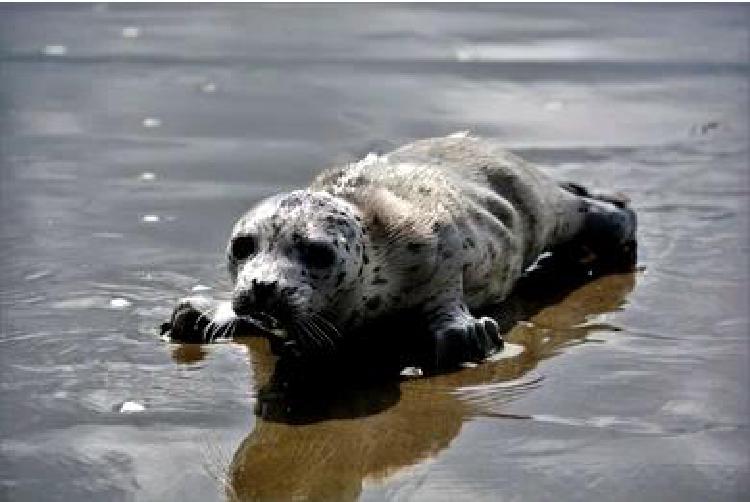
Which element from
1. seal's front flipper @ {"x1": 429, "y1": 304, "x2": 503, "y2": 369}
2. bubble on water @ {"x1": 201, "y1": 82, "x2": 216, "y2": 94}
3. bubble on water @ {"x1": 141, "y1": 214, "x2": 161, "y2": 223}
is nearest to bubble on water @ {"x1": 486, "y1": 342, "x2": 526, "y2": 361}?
seal's front flipper @ {"x1": 429, "y1": 304, "x2": 503, "y2": 369}

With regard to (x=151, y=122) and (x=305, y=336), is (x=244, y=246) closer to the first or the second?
(x=305, y=336)

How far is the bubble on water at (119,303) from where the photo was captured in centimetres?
571

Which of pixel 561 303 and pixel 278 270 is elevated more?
pixel 278 270

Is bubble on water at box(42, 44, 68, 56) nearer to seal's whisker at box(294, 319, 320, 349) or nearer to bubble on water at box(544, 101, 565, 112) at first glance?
bubble on water at box(544, 101, 565, 112)

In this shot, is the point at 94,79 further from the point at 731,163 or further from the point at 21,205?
the point at 731,163

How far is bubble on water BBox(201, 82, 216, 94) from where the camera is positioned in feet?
33.6

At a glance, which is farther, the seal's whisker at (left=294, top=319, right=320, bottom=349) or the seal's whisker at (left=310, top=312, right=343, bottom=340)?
the seal's whisker at (left=310, top=312, right=343, bottom=340)

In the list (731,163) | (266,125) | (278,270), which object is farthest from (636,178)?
(278,270)

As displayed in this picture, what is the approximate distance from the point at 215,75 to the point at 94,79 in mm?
791

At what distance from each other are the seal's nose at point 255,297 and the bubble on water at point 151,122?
4.50 m

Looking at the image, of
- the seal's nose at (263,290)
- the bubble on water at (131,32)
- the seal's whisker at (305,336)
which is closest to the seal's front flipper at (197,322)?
the seal's whisker at (305,336)

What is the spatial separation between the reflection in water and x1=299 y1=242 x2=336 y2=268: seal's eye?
34 centimetres

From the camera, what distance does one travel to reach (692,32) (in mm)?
12898

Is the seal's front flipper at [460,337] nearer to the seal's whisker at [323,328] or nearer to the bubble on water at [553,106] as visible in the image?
the seal's whisker at [323,328]
